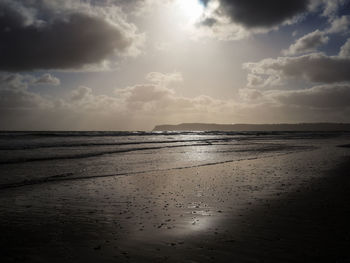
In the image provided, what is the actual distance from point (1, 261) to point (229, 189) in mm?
9200

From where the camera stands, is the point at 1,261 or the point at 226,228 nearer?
the point at 1,261

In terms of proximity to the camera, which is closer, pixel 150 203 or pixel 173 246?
pixel 173 246

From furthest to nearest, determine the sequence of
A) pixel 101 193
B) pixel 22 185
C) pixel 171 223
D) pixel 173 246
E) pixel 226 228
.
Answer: pixel 22 185, pixel 101 193, pixel 171 223, pixel 226 228, pixel 173 246

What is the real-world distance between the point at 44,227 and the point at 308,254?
6738 millimetres

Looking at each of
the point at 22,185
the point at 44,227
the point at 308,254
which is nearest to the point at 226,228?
the point at 308,254

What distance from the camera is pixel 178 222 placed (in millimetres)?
8008

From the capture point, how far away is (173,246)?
6.26 meters

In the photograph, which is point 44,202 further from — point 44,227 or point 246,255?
point 246,255

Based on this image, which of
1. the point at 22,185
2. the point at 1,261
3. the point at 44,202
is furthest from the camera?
the point at 22,185

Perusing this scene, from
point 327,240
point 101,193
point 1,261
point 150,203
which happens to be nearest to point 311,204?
point 327,240

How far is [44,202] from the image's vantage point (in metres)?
10.4

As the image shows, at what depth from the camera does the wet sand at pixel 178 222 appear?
5.87m

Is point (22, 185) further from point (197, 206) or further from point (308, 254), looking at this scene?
point (308, 254)

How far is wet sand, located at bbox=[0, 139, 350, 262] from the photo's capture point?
231 inches
